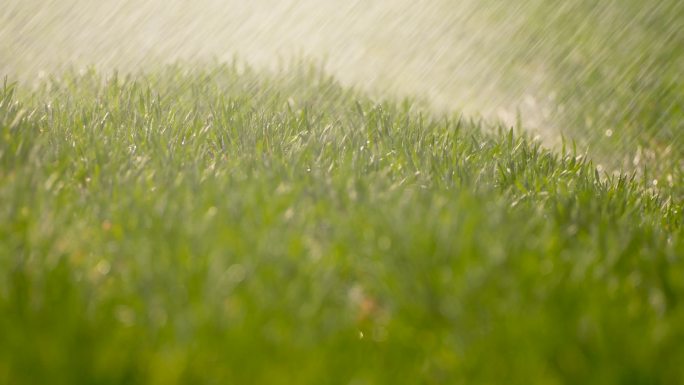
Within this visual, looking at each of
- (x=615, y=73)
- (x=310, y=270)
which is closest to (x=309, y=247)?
(x=310, y=270)

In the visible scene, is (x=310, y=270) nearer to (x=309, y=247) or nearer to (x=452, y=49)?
(x=309, y=247)

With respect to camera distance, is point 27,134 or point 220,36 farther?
point 220,36

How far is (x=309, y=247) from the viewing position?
2.36 metres

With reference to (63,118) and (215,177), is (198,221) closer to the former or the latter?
(215,177)

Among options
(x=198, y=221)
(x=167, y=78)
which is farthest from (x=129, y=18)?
(x=198, y=221)

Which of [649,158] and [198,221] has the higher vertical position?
[649,158]

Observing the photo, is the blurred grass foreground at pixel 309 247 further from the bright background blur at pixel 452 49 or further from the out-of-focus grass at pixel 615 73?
the bright background blur at pixel 452 49

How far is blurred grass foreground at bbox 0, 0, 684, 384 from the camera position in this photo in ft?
6.22

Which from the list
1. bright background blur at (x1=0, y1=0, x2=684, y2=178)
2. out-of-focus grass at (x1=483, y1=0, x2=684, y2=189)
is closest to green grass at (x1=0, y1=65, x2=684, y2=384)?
out-of-focus grass at (x1=483, y1=0, x2=684, y2=189)

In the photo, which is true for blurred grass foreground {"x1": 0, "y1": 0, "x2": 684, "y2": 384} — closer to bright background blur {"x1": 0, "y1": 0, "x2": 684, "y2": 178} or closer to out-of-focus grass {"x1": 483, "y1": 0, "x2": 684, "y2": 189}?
out-of-focus grass {"x1": 483, "y1": 0, "x2": 684, "y2": 189}

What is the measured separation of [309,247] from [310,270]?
14cm

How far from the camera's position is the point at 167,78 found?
4.88 meters

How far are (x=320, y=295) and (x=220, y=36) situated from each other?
6.51 metres

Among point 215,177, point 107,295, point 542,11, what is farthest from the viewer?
point 542,11
